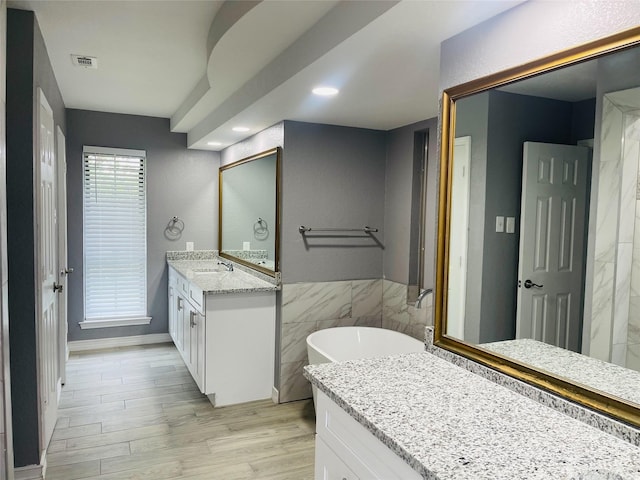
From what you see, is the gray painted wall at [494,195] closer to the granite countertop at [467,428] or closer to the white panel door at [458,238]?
the white panel door at [458,238]

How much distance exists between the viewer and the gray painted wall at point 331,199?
3.47 m

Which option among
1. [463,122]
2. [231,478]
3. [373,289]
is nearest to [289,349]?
[373,289]

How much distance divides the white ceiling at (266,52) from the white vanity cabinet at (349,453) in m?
1.32

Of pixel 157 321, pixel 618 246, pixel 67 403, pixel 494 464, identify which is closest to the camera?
pixel 494 464

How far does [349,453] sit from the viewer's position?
143 cm

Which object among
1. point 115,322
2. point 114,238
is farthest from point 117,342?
point 114,238

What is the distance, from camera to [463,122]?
5.73 feet

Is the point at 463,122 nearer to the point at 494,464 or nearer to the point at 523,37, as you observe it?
the point at 523,37

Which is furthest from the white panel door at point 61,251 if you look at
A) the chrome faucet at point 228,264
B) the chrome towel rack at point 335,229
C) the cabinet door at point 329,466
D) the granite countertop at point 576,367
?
the granite countertop at point 576,367

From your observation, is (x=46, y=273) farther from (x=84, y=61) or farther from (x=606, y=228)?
(x=606, y=228)

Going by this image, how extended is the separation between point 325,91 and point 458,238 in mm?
1211

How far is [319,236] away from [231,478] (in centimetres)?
175

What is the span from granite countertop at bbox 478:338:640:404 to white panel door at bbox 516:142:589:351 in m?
0.03

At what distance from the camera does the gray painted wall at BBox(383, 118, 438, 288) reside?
3318 mm
